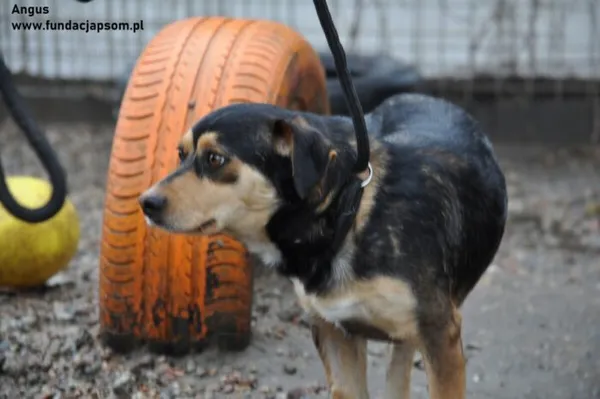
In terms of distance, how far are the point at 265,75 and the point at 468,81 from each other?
420 centimetres

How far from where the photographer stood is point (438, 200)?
3494mm

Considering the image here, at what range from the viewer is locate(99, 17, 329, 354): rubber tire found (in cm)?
441

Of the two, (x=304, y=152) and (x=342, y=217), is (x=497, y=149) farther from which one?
(x=304, y=152)

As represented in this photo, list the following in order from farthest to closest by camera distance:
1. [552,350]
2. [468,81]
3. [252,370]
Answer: [468,81]
[552,350]
[252,370]

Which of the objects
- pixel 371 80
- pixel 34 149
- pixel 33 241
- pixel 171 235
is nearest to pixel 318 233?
pixel 34 149

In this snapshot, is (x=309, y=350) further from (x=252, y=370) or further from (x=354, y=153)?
(x=354, y=153)

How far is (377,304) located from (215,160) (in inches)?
24.7

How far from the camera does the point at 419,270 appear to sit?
336cm

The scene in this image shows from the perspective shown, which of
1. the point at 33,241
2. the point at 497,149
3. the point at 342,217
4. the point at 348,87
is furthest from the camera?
the point at 497,149

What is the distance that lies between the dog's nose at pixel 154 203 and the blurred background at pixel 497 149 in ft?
4.35

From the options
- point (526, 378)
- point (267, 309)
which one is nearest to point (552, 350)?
point (526, 378)

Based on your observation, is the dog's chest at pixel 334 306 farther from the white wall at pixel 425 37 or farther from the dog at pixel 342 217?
the white wall at pixel 425 37

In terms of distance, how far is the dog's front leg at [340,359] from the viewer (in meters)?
3.70

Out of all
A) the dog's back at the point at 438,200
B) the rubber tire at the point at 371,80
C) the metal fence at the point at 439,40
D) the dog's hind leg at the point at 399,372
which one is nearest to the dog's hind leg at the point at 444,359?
the dog's back at the point at 438,200
